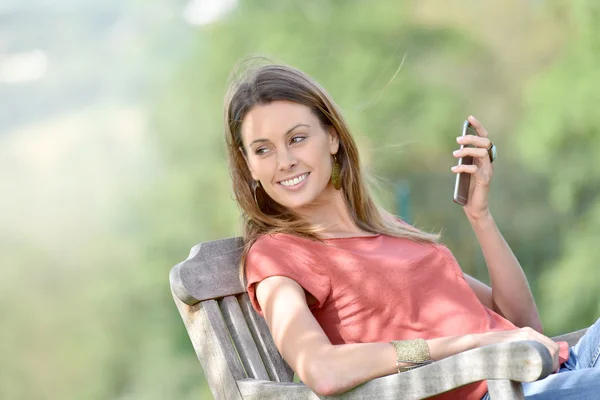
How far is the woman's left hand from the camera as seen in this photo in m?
2.31

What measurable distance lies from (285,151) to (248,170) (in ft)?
0.59

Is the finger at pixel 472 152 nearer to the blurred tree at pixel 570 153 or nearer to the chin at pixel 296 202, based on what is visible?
Answer: the chin at pixel 296 202

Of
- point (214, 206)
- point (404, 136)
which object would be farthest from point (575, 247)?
point (214, 206)

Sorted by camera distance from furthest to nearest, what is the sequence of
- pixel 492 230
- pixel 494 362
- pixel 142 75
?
1. pixel 142 75
2. pixel 492 230
3. pixel 494 362

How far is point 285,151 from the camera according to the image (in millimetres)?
2230

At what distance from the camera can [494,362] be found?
5.09ft

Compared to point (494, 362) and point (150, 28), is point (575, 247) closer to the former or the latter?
point (150, 28)

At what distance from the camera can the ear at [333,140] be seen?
7.80 feet

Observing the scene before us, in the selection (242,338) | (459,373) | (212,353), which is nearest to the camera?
(459,373)

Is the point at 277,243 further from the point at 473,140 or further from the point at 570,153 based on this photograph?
the point at 570,153

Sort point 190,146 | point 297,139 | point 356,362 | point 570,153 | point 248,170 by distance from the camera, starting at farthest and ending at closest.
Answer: point 570,153, point 190,146, point 248,170, point 297,139, point 356,362

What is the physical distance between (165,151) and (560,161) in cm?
301

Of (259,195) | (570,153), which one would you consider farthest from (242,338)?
(570,153)

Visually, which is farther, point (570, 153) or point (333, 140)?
point (570, 153)
